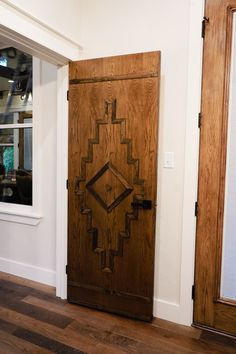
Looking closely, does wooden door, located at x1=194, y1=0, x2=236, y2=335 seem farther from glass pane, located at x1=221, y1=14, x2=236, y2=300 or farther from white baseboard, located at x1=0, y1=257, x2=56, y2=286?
white baseboard, located at x1=0, y1=257, x2=56, y2=286

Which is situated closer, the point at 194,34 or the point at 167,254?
the point at 194,34

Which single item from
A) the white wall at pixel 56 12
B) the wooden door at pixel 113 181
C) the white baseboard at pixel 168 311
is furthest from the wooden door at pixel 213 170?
the white wall at pixel 56 12

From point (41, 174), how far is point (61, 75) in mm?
1006

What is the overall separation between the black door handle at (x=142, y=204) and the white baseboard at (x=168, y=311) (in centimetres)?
82

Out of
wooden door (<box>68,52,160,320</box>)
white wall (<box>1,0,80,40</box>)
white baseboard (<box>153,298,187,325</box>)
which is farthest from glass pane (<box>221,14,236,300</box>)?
white wall (<box>1,0,80,40</box>)

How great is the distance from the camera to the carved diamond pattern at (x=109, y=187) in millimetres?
2215

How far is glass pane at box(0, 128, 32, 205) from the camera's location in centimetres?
297

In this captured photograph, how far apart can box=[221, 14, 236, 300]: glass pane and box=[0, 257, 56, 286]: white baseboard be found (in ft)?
5.49

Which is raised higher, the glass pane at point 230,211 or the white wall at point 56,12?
the white wall at point 56,12

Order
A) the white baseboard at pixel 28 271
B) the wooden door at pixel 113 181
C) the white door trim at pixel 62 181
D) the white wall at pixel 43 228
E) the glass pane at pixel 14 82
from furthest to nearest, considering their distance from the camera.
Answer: the glass pane at pixel 14 82 < the white baseboard at pixel 28 271 < the white wall at pixel 43 228 < the white door trim at pixel 62 181 < the wooden door at pixel 113 181

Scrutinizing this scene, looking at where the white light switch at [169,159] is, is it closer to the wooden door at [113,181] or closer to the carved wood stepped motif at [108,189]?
the wooden door at [113,181]

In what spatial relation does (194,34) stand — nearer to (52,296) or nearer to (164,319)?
(164,319)

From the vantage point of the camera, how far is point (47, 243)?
281cm

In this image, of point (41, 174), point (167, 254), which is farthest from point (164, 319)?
point (41, 174)
